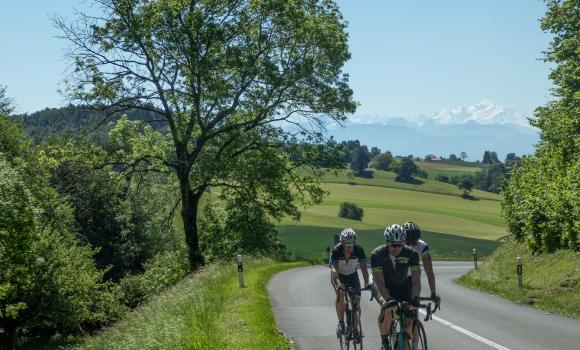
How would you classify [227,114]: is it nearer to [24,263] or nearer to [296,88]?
[296,88]

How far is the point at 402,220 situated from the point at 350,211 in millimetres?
9214

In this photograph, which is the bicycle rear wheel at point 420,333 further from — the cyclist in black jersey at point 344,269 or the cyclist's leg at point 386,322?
the cyclist in black jersey at point 344,269

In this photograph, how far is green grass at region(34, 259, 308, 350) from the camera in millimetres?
10891

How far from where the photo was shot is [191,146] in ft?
106

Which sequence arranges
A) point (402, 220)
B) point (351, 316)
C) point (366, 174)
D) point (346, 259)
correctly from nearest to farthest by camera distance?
point (351, 316) → point (346, 259) → point (402, 220) → point (366, 174)

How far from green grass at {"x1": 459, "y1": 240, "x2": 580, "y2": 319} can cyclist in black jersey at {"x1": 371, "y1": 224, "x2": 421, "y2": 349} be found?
7.87m

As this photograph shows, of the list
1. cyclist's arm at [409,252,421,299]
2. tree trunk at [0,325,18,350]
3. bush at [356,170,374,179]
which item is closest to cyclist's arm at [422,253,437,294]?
cyclist's arm at [409,252,421,299]

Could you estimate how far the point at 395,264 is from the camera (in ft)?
28.5

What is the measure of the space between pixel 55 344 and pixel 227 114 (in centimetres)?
1841

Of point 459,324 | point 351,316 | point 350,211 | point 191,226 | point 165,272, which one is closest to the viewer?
point 351,316

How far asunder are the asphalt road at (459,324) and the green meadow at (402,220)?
35.6 meters

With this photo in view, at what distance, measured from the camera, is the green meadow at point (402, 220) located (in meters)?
73.8

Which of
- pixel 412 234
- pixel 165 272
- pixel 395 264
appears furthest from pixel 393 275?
pixel 165 272

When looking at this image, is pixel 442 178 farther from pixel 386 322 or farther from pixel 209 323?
pixel 386 322
